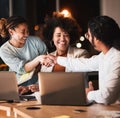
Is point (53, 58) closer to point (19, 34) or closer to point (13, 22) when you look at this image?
point (19, 34)

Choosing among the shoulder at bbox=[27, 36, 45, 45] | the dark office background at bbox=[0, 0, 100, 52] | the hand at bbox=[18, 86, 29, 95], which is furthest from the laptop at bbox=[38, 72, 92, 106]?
the dark office background at bbox=[0, 0, 100, 52]

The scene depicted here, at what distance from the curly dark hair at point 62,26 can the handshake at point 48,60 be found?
0.84 ft

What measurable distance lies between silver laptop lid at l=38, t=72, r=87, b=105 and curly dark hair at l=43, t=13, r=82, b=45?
0.86m

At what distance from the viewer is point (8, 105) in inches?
91.0

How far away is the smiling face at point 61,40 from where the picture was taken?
2.95 m

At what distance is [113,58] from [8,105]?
0.79 metres

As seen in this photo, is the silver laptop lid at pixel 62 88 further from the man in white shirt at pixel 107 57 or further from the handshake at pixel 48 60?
the handshake at pixel 48 60

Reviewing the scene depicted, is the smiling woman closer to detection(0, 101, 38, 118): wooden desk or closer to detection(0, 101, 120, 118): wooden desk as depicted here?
detection(0, 101, 38, 118): wooden desk

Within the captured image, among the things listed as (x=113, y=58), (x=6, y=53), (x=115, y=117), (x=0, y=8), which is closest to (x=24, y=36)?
(x=6, y=53)

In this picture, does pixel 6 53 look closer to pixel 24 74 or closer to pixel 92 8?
pixel 24 74

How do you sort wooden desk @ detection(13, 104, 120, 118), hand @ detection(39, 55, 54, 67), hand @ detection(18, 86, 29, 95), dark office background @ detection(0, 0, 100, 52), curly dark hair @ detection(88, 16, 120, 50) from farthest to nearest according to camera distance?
dark office background @ detection(0, 0, 100, 52)
hand @ detection(39, 55, 54, 67)
hand @ detection(18, 86, 29, 95)
curly dark hair @ detection(88, 16, 120, 50)
wooden desk @ detection(13, 104, 120, 118)

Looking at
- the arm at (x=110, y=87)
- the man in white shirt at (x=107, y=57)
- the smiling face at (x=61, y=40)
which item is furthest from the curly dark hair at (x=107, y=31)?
the smiling face at (x=61, y=40)

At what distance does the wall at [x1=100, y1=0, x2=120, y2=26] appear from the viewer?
5.62 meters

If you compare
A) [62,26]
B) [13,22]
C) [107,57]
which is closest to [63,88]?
[107,57]
